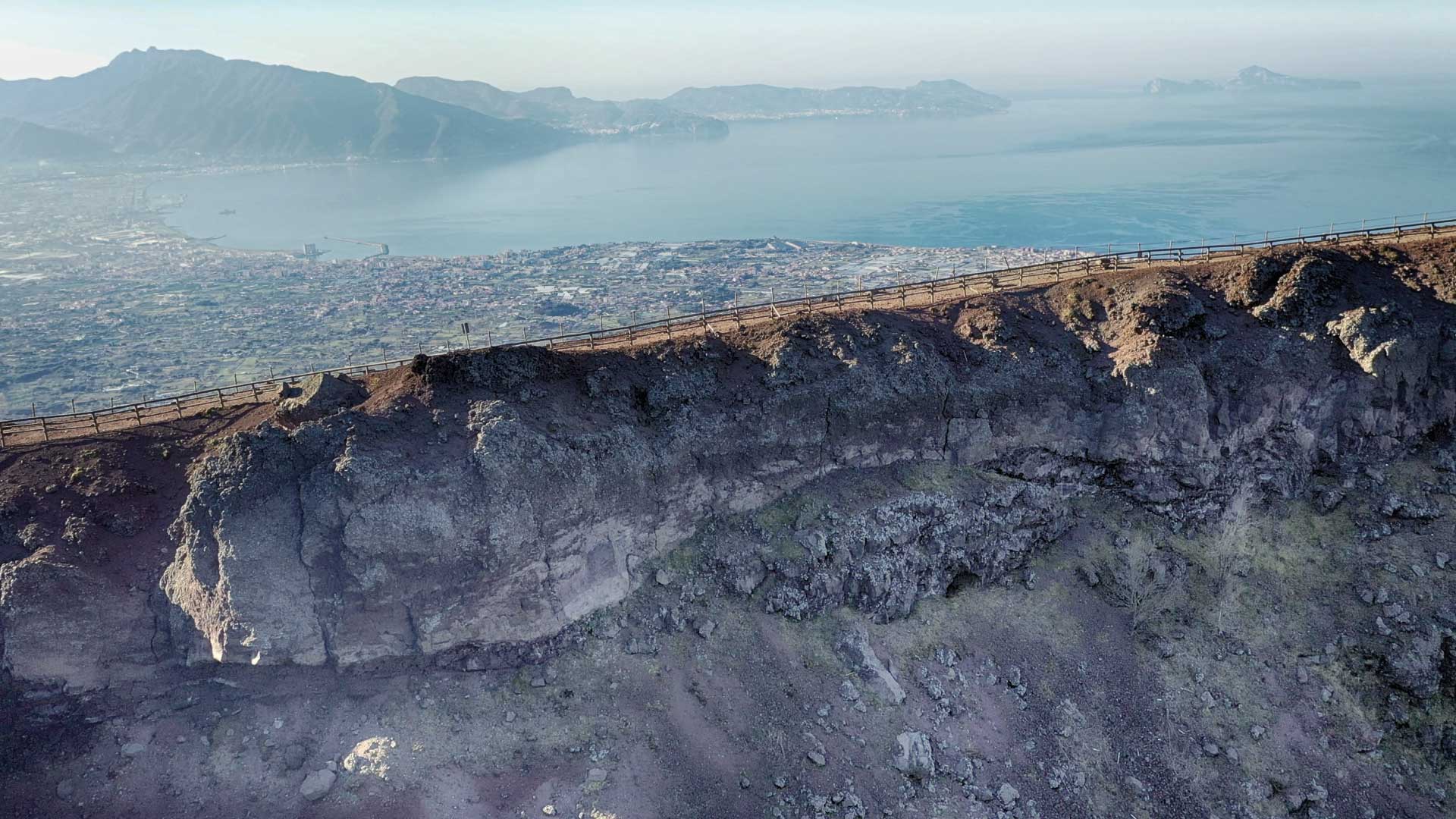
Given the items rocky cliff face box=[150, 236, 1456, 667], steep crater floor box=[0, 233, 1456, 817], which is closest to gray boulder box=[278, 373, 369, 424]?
steep crater floor box=[0, 233, 1456, 817]

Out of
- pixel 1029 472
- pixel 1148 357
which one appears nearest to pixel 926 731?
pixel 1029 472

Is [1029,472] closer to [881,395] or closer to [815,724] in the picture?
[881,395]

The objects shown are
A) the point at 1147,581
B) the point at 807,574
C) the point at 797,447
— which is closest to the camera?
the point at 807,574

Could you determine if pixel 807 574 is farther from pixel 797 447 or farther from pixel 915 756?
pixel 915 756

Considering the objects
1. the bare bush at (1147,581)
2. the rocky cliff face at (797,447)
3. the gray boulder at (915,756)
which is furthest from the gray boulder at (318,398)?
the bare bush at (1147,581)

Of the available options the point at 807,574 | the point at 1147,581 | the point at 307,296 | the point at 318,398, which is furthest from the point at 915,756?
the point at 307,296

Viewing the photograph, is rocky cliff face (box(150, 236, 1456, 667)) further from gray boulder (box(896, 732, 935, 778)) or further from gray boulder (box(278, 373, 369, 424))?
gray boulder (box(896, 732, 935, 778))

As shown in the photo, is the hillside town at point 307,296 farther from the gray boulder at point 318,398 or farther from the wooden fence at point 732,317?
the gray boulder at point 318,398
